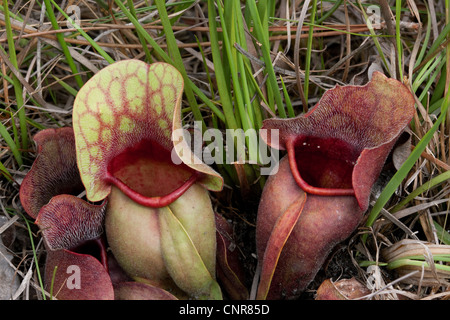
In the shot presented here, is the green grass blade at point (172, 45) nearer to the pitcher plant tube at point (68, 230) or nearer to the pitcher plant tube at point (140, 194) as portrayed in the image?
the pitcher plant tube at point (140, 194)

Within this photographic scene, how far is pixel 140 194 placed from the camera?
133 centimetres

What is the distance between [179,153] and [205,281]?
41 centimetres

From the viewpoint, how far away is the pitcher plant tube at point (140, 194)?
129cm

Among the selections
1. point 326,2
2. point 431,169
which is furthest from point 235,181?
point 326,2

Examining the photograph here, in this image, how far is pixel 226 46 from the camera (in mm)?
1371

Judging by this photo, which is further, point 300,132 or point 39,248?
point 39,248

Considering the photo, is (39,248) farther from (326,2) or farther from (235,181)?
(326,2)

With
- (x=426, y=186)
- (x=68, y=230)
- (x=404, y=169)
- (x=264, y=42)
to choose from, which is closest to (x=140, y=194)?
(x=68, y=230)

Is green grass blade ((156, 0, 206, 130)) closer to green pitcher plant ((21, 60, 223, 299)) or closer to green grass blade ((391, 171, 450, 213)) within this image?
green pitcher plant ((21, 60, 223, 299))

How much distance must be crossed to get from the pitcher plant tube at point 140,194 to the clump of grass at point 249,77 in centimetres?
16

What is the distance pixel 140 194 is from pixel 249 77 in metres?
0.50

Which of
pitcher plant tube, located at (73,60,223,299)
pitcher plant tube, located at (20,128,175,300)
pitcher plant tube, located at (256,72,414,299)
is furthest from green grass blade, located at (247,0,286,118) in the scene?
pitcher plant tube, located at (20,128,175,300)
